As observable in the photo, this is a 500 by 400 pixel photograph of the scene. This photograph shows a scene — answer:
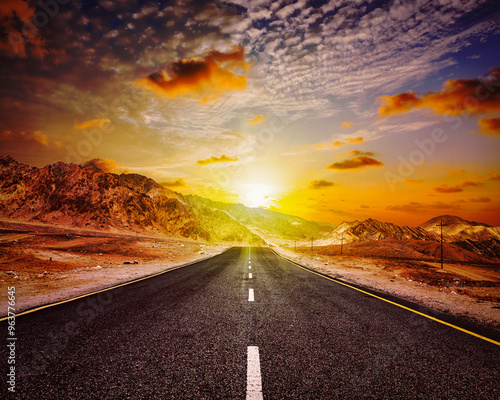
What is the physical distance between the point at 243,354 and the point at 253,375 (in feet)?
2.05

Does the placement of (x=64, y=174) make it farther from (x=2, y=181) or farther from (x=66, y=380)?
(x=66, y=380)

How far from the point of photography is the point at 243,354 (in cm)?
360

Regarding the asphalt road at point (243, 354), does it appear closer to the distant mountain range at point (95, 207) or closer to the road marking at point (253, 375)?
the road marking at point (253, 375)

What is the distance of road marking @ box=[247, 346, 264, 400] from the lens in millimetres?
2602

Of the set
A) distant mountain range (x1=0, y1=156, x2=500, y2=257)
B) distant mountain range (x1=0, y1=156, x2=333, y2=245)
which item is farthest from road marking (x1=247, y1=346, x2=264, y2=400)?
distant mountain range (x1=0, y1=156, x2=333, y2=245)

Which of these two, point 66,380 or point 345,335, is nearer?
point 66,380

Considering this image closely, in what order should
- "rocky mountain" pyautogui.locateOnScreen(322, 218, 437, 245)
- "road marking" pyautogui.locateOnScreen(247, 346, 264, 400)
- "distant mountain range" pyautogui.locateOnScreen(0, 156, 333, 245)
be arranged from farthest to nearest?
"rocky mountain" pyautogui.locateOnScreen(322, 218, 437, 245) → "distant mountain range" pyautogui.locateOnScreen(0, 156, 333, 245) → "road marking" pyautogui.locateOnScreen(247, 346, 264, 400)

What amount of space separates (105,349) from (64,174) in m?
96.3

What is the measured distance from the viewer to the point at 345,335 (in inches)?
179

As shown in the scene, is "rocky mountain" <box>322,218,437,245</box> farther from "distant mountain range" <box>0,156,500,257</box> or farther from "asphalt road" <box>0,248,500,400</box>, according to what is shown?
"asphalt road" <box>0,248,500,400</box>

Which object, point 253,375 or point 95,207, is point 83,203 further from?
point 253,375

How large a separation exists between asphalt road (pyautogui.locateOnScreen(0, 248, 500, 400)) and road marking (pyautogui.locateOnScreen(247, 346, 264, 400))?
1 centimetres

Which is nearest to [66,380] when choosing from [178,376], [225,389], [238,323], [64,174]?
[178,376]

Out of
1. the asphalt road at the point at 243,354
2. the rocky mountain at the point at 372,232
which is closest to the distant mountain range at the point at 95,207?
the rocky mountain at the point at 372,232
